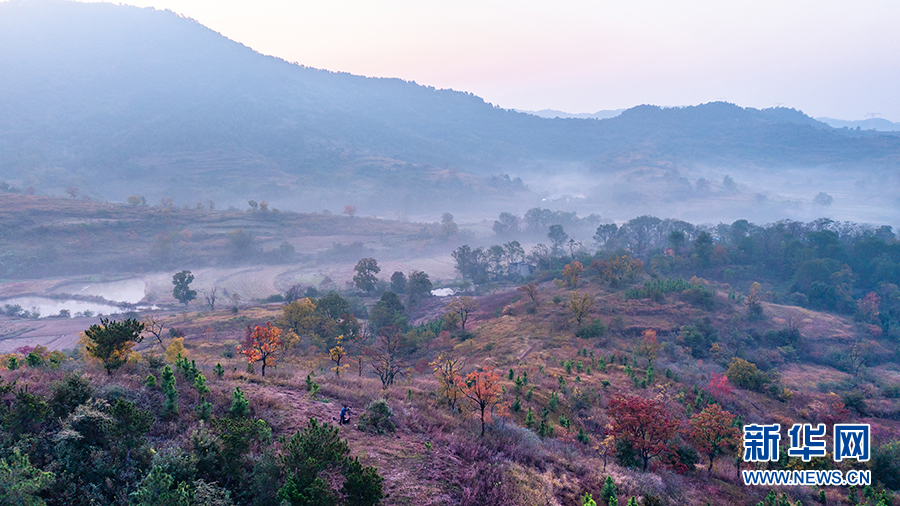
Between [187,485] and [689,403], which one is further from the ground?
[187,485]

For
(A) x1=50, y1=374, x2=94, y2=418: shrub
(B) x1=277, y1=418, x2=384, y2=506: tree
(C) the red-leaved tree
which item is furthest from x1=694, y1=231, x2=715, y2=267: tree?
(A) x1=50, y1=374, x2=94, y2=418: shrub

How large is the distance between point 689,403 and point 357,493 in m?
28.5

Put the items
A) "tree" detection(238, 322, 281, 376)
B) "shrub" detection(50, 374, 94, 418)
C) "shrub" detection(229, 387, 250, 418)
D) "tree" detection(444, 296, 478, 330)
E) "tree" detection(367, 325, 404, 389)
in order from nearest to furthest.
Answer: "shrub" detection(50, 374, 94, 418), "shrub" detection(229, 387, 250, 418), "tree" detection(238, 322, 281, 376), "tree" detection(367, 325, 404, 389), "tree" detection(444, 296, 478, 330)

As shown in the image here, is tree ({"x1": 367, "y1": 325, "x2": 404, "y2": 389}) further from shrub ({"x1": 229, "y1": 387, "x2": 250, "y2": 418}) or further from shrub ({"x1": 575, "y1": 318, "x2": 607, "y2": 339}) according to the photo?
shrub ({"x1": 575, "y1": 318, "x2": 607, "y2": 339})

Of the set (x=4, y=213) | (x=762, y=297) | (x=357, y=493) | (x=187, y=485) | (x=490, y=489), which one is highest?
(x=4, y=213)

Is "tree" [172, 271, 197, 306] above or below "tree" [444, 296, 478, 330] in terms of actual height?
above

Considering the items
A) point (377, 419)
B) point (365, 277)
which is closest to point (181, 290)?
point (365, 277)

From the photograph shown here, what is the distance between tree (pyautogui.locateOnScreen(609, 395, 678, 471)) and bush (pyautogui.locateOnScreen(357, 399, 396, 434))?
1118 cm

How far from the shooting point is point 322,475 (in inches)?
470

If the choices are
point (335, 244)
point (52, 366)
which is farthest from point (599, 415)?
point (335, 244)

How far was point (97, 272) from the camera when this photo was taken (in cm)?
9875

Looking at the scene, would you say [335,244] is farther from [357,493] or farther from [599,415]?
[357,493]

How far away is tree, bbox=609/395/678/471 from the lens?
18344 mm

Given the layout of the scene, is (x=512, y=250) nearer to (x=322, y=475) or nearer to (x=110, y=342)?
(x=110, y=342)
